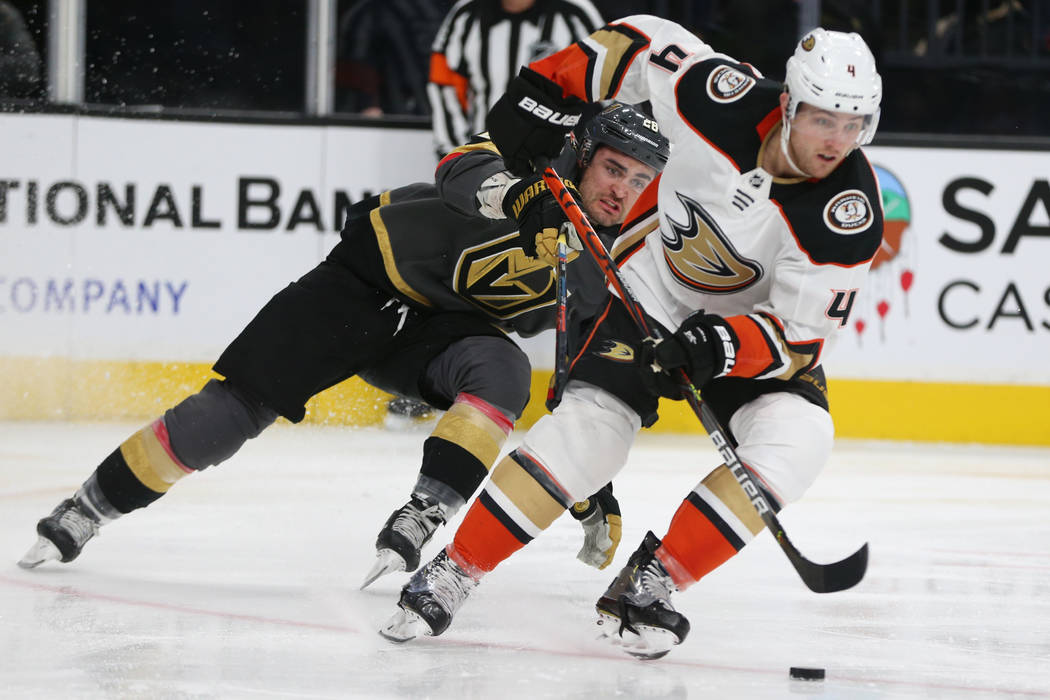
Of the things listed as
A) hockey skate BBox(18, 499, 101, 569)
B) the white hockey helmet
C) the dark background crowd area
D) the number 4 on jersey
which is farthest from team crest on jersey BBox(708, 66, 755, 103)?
the dark background crowd area

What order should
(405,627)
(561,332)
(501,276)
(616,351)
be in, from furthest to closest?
(501,276) → (561,332) → (616,351) → (405,627)

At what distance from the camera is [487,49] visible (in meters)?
4.95

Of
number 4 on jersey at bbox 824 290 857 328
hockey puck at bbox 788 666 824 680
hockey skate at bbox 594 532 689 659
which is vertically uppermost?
number 4 on jersey at bbox 824 290 857 328

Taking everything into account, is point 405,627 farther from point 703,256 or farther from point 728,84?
point 728,84

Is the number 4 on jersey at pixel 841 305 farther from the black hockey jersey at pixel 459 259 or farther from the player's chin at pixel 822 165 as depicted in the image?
the black hockey jersey at pixel 459 259

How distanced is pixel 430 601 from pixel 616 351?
47cm

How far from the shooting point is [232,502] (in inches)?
134

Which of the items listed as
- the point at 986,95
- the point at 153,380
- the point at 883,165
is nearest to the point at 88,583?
the point at 153,380

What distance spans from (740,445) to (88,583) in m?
1.13

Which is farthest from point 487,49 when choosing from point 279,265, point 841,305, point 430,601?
point 430,601

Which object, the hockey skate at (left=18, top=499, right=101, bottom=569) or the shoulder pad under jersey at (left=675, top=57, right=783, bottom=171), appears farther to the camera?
the hockey skate at (left=18, top=499, right=101, bottom=569)

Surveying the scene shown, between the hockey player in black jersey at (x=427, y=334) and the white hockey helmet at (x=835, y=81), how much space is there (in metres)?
0.34

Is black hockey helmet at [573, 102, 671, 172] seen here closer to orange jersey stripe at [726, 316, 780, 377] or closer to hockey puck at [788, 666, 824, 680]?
orange jersey stripe at [726, 316, 780, 377]

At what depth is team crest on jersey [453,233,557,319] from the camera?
261 cm
